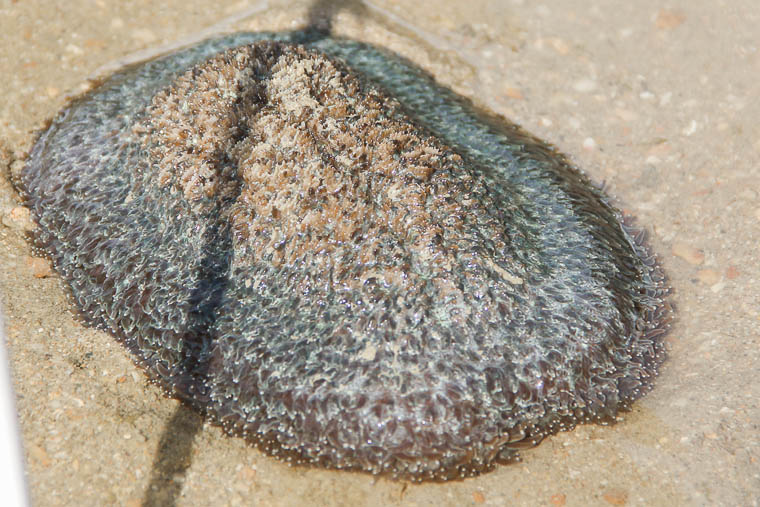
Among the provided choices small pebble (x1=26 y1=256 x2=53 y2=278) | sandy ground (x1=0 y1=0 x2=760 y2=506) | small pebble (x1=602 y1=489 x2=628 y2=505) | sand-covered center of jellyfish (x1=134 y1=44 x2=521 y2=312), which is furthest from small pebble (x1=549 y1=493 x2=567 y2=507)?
small pebble (x1=26 y1=256 x2=53 y2=278)

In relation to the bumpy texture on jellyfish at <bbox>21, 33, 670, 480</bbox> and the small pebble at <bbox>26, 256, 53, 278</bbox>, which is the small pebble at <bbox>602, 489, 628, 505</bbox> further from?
the small pebble at <bbox>26, 256, 53, 278</bbox>

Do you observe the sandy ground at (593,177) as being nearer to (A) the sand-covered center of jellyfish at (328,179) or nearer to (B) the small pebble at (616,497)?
(B) the small pebble at (616,497)

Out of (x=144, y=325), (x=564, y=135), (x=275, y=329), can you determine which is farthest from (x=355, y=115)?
(x=564, y=135)

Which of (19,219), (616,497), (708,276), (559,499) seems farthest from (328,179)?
(708,276)

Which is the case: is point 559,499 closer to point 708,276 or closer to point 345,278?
point 345,278

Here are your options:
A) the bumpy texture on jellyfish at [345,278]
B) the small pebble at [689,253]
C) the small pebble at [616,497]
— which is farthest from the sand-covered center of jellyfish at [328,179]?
the small pebble at [689,253]

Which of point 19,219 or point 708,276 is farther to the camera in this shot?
point 19,219

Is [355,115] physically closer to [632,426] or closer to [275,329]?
[275,329]
